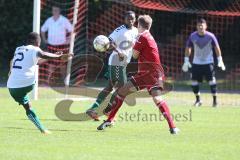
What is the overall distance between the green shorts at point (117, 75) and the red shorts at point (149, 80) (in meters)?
1.39

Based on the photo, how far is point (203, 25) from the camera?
56.6 ft

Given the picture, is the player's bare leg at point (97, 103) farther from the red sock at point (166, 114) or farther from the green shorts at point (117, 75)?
the red sock at point (166, 114)

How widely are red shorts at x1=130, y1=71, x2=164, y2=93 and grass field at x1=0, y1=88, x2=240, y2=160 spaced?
0.73 m

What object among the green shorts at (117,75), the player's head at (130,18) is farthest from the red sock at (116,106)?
the player's head at (130,18)

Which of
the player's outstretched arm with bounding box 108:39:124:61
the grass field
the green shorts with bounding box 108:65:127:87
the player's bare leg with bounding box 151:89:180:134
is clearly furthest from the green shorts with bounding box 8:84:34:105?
the green shorts with bounding box 108:65:127:87

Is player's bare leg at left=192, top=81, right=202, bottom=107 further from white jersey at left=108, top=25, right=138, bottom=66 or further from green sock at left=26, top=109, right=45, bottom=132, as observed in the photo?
green sock at left=26, top=109, right=45, bottom=132

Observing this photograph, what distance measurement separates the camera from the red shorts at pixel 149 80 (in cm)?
1201

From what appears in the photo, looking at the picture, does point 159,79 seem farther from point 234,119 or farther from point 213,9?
point 213,9

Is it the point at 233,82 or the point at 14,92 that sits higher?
the point at 14,92

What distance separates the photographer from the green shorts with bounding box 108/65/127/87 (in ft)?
44.5

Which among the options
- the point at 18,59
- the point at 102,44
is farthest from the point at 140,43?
the point at 18,59

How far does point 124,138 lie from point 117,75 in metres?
2.61

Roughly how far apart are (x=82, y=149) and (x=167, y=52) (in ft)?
50.1

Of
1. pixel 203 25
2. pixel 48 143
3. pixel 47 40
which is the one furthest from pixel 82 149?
pixel 47 40
